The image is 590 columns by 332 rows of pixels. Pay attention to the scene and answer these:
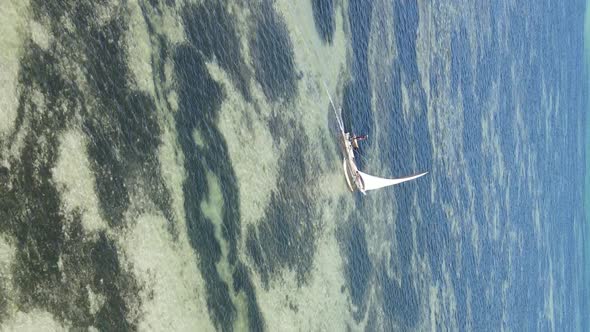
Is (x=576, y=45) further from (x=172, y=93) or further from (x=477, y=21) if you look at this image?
(x=172, y=93)

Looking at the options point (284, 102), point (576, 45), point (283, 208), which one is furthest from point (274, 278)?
point (576, 45)

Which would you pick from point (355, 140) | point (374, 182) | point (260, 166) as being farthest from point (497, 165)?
point (260, 166)

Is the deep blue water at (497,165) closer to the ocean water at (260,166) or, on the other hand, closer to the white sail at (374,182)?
the ocean water at (260,166)

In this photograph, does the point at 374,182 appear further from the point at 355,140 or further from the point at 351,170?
the point at 355,140

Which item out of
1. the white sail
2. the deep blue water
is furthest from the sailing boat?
the deep blue water

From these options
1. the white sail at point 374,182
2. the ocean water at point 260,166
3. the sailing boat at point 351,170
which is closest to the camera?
the ocean water at point 260,166

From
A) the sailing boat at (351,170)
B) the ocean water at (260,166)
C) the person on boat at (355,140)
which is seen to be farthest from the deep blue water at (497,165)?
the sailing boat at (351,170)

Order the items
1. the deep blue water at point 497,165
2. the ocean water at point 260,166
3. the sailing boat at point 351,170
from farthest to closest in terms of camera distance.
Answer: the deep blue water at point 497,165 → the sailing boat at point 351,170 → the ocean water at point 260,166

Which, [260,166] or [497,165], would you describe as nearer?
[260,166]
